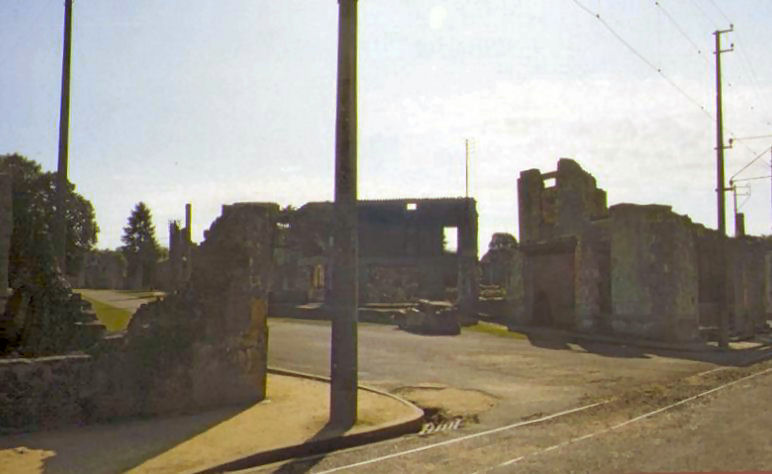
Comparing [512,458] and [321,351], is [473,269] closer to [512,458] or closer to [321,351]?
[321,351]

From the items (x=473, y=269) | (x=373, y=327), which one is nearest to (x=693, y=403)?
(x=373, y=327)

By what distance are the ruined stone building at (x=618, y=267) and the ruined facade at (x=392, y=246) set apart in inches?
708

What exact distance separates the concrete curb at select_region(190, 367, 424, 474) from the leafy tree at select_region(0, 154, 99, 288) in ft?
28.1

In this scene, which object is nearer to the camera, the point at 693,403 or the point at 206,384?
the point at 206,384

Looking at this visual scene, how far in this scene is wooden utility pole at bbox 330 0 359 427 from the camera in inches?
370

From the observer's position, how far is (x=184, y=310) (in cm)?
1051

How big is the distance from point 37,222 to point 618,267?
18117 mm

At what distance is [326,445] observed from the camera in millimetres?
8297

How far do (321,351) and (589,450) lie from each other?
11542 mm

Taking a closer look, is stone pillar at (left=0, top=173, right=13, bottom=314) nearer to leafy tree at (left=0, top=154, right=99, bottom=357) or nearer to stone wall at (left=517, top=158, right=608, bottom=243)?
leafy tree at (left=0, top=154, right=99, bottom=357)

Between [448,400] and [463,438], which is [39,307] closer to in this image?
[448,400]

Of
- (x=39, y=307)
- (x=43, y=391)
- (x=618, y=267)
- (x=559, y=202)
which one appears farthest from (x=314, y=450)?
(x=559, y=202)

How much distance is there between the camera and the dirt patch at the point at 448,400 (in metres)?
10.6

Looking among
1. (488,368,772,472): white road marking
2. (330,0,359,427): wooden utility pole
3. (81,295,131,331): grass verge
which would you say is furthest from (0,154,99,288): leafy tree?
(488,368,772,472): white road marking
